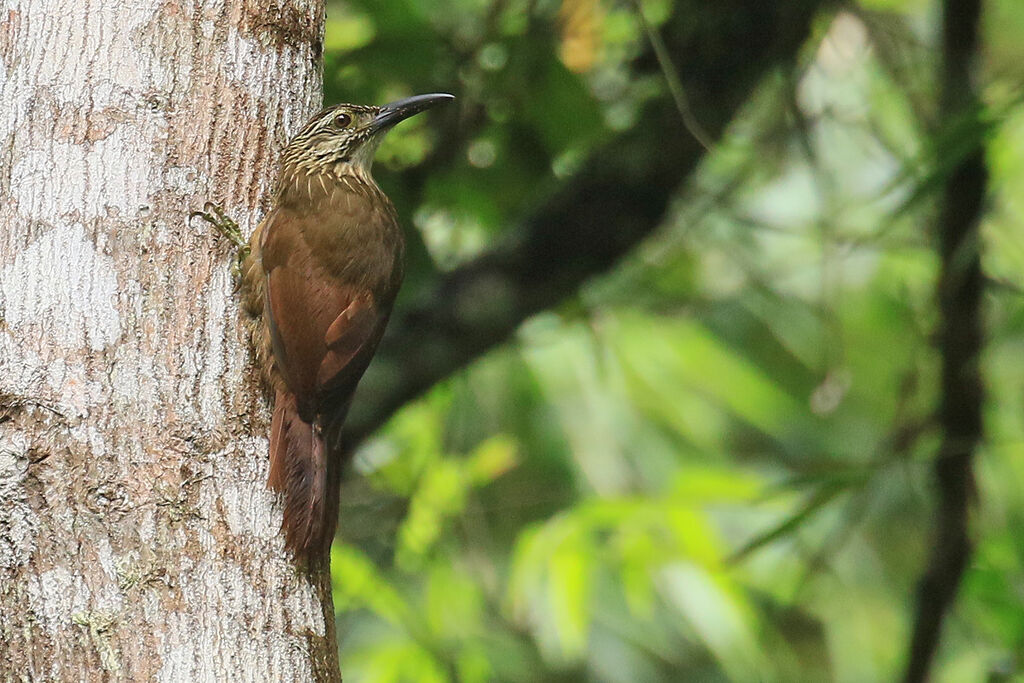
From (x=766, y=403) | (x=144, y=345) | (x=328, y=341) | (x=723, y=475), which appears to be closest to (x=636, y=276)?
(x=723, y=475)

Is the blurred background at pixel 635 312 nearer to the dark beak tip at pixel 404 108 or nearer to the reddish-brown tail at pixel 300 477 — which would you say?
the dark beak tip at pixel 404 108

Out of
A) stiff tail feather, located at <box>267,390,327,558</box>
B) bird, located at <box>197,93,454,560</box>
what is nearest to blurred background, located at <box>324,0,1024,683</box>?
bird, located at <box>197,93,454,560</box>

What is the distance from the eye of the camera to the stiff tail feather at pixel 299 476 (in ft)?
6.08

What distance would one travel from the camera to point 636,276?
427 centimetres

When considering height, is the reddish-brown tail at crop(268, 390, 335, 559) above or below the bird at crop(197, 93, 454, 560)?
below

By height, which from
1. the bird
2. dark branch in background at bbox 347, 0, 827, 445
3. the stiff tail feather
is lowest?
the stiff tail feather

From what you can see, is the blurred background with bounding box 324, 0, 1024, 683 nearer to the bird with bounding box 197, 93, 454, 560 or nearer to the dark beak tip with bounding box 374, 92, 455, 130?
the dark beak tip with bounding box 374, 92, 455, 130

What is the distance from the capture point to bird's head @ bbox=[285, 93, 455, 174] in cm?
273

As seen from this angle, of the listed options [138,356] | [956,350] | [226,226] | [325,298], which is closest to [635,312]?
[956,350]

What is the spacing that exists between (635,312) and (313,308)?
8.32 ft

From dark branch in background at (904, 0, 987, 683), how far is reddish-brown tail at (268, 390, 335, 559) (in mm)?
2047

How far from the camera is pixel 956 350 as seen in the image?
3.57 m

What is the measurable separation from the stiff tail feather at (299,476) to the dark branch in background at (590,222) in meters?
1.17

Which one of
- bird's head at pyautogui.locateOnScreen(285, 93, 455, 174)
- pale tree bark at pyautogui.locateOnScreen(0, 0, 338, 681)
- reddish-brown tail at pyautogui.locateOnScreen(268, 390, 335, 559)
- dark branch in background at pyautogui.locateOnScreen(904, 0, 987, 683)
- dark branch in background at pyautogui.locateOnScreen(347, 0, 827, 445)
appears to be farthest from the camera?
dark branch in background at pyautogui.locateOnScreen(904, 0, 987, 683)
